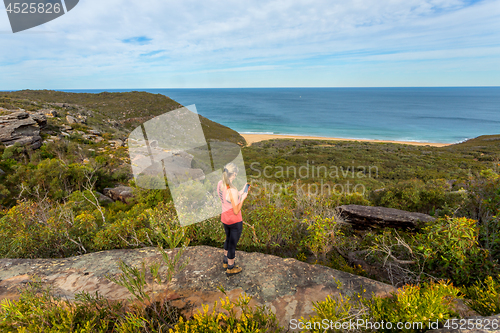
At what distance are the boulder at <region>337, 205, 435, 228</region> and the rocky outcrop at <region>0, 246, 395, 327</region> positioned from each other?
3.12 meters

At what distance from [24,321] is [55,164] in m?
10.1

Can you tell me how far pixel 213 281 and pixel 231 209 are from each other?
1.11 meters

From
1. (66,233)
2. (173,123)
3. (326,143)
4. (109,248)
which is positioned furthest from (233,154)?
(326,143)

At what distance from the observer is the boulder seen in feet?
19.7

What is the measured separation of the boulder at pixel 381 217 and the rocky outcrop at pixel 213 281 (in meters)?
3.12

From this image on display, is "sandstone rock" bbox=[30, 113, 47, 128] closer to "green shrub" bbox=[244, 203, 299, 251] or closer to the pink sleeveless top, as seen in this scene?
"green shrub" bbox=[244, 203, 299, 251]

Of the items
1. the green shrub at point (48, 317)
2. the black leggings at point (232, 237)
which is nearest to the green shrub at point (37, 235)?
the green shrub at point (48, 317)

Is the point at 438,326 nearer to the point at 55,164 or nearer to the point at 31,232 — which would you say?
the point at 31,232

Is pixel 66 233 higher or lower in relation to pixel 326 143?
higher

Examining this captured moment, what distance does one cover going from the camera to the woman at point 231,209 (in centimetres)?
340

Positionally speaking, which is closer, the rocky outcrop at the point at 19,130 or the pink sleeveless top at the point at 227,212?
the pink sleeveless top at the point at 227,212

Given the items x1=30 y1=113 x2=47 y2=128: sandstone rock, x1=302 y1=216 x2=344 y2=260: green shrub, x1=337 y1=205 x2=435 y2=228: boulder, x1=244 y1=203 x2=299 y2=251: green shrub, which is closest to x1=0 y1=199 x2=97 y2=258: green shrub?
x1=244 y1=203 x2=299 y2=251: green shrub

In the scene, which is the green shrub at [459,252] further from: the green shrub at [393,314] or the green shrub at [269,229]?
the green shrub at [269,229]

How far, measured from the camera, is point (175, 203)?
516cm
